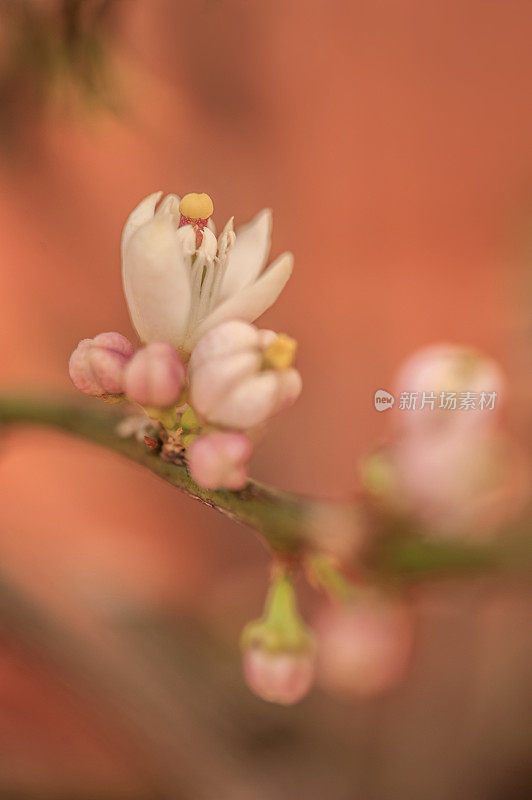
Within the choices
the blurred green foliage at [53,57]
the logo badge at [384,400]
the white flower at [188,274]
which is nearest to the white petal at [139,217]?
the white flower at [188,274]

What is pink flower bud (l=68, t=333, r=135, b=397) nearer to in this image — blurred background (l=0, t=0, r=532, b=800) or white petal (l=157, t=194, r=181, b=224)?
white petal (l=157, t=194, r=181, b=224)

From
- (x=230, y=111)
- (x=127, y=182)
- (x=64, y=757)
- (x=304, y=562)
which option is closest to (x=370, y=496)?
(x=304, y=562)

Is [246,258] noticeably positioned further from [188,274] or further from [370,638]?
[370,638]

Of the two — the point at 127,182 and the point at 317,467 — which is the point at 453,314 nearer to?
the point at 317,467

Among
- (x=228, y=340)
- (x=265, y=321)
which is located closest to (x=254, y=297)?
(x=228, y=340)

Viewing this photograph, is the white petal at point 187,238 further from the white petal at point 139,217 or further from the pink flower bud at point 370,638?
the pink flower bud at point 370,638
